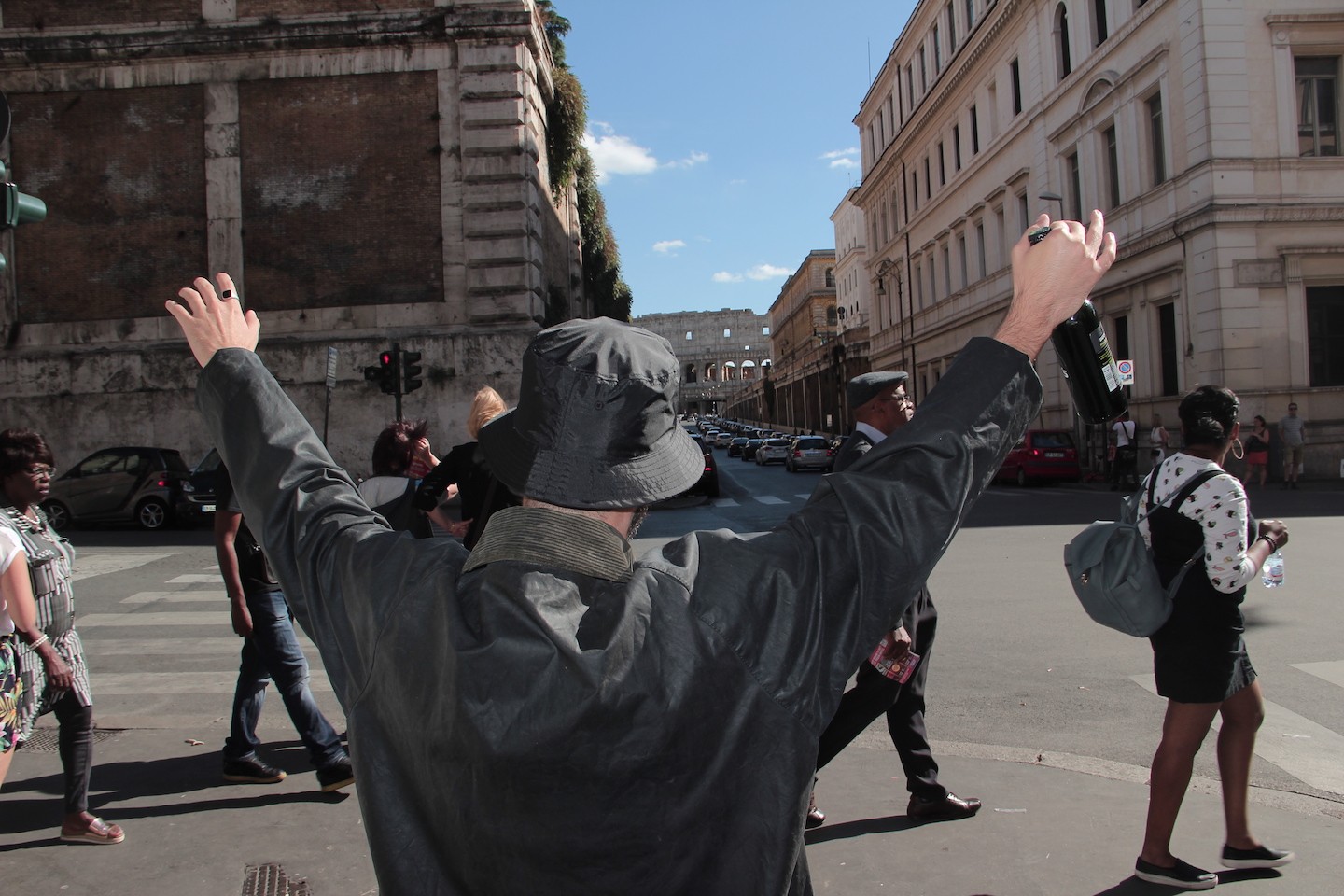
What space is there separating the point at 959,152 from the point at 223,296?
40243 mm

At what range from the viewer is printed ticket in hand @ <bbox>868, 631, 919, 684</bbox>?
3.23 meters

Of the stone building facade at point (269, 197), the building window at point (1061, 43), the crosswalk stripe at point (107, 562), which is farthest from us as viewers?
the building window at point (1061, 43)

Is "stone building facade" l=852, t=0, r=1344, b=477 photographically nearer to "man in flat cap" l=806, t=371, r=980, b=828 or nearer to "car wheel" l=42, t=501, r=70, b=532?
"man in flat cap" l=806, t=371, r=980, b=828

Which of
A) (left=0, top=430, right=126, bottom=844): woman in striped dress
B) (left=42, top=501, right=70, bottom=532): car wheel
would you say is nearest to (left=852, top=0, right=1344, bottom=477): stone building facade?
(left=0, top=430, right=126, bottom=844): woman in striped dress

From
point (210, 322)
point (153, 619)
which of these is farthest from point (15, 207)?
point (153, 619)

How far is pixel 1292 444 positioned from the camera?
65.8 ft

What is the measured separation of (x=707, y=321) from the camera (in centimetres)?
13750

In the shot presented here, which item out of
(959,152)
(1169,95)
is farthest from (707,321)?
(1169,95)

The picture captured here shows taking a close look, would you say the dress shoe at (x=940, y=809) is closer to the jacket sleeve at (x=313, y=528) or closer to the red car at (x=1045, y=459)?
the jacket sleeve at (x=313, y=528)

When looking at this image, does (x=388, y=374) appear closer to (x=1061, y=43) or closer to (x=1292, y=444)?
(x=1292, y=444)

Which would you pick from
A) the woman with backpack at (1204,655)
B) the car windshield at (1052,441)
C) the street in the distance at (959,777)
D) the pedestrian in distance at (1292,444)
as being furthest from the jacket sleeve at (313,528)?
the car windshield at (1052,441)

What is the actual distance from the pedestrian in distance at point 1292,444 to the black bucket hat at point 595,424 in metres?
22.0

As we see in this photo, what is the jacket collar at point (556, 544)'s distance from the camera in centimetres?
138

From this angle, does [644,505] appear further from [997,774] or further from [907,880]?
[997,774]
